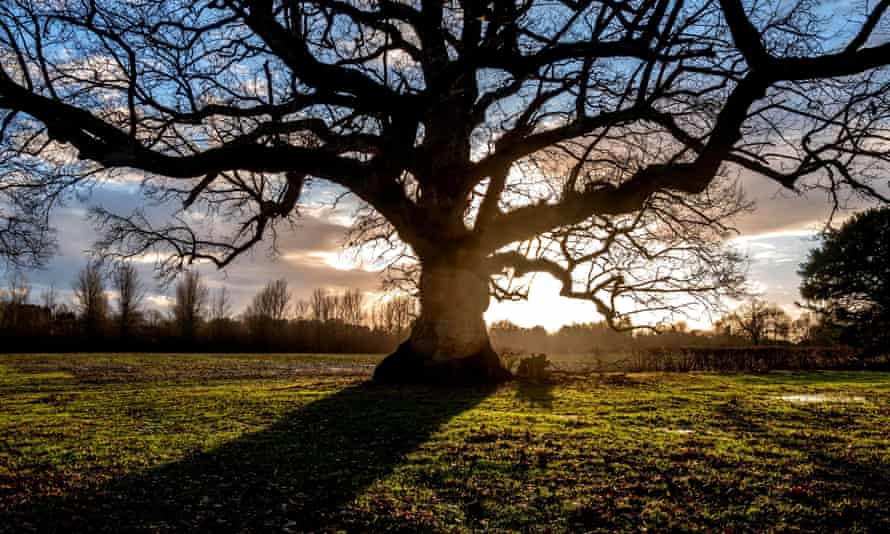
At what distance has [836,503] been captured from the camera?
3.79 meters

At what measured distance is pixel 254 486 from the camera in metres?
4.30

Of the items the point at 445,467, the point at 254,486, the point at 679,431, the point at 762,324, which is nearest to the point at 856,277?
the point at 762,324

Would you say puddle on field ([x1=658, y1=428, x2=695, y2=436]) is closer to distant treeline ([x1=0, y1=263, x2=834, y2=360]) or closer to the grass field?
the grass field

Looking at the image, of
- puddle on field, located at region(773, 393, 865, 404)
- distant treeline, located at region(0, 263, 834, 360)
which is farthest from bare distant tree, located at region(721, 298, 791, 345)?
puddle on field, located at region(773, 393, 865, 404)

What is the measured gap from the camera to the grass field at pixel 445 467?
3.60 meters

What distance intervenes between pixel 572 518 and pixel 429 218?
9.65 meters

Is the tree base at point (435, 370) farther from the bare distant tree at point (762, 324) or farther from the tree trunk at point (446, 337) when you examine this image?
the bare distant tree at point (762, 324)

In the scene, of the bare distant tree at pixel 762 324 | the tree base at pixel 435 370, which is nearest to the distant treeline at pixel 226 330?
the bare distant tree at pixel 762 324

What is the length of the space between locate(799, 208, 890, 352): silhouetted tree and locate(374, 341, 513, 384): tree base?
2824cm

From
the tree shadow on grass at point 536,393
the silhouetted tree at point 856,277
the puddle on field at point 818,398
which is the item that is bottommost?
the tree shadow on grass at point 536,393

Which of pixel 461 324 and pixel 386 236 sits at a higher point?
pixel 386 236

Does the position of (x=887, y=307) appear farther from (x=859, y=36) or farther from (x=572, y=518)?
(x=572, y=518)

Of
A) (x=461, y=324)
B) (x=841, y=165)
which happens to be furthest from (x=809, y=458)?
(x=461, y=324)

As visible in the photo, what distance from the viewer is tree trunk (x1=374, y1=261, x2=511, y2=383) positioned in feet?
42.0
